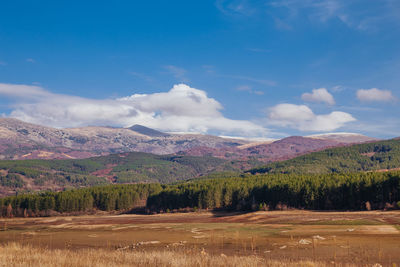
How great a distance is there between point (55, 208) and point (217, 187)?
77.5 m

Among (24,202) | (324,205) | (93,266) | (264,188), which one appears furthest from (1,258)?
(24,202)

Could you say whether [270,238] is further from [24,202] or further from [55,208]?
[24,202]

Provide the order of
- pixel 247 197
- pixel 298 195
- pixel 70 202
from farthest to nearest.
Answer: pixel 70 202
pixel 247 197
pixel 298 195

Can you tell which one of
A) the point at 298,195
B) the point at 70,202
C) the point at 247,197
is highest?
the point at 298,195

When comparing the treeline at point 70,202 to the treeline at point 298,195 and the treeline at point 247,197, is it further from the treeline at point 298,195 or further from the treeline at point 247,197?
the treeline at point 298,195

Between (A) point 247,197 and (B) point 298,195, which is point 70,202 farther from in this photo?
(B) point 298,195

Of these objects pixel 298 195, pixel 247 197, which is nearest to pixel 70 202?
pixel 247 197

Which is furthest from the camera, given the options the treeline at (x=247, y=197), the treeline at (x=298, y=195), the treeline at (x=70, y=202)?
→ the treeline at (x=70, y=202)

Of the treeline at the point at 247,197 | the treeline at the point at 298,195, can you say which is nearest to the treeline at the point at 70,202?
the treeline at the point at 247,197

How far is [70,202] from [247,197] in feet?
276

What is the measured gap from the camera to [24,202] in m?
166

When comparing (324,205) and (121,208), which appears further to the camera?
(121,208)

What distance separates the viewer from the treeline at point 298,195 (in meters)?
105

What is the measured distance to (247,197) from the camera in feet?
462
